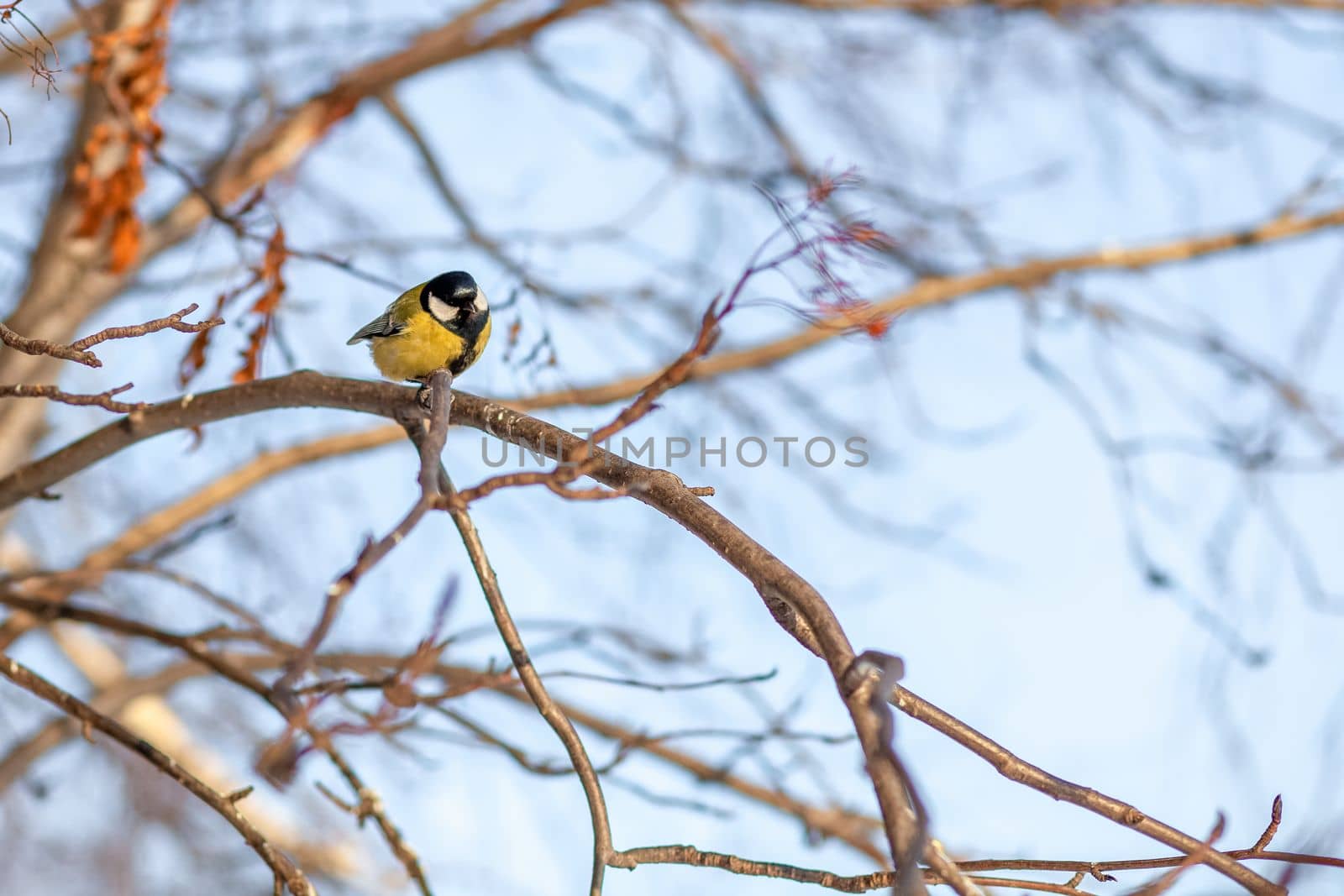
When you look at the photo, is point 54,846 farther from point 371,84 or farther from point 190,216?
point 371,84

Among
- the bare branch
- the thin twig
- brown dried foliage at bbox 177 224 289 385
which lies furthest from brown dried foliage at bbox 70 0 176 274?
the thin twig

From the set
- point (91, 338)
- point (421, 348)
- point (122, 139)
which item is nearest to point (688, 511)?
point (91, 338)

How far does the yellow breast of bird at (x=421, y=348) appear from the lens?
2676mm

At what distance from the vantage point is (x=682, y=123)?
14.5ft

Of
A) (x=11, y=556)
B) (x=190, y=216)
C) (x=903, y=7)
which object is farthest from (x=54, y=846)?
(x=903, y=7)

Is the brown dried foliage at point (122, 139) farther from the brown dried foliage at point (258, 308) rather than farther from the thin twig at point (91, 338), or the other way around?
the thin twig at point (91, 338)

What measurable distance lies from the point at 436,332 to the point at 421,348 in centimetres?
5

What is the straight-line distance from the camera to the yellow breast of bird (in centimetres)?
268

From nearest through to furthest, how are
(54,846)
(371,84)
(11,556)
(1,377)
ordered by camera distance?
1. (1,377)
2. (371,84)
3. (11,556)
4. (54,846)

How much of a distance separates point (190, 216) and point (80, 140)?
1.16ft

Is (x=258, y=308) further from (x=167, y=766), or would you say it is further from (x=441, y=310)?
(x=167, y=766)

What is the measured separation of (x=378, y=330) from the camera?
9.03 ft

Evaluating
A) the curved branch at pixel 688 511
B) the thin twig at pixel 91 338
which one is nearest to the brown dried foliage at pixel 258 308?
the curved branch at pixel 688 511

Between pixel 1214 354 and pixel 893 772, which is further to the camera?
pixel 1214 354
